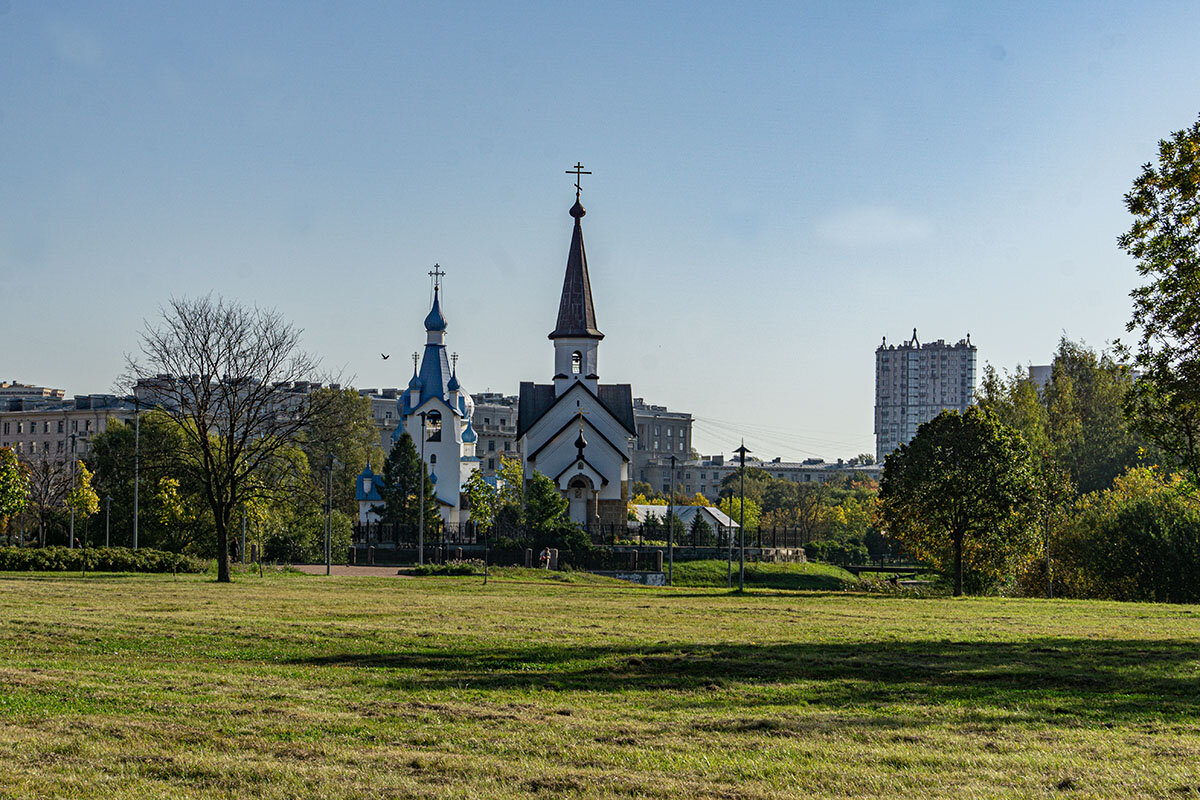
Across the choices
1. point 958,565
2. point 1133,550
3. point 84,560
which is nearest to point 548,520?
point 958,565

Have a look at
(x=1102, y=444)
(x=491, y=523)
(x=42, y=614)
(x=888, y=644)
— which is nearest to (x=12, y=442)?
(x=491, y=523)

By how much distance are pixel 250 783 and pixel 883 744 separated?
5.13 meters

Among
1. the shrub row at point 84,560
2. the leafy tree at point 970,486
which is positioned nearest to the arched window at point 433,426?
the shrub row at point 84,560

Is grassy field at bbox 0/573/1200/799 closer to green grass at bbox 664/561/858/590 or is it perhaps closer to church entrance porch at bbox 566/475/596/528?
green grass at bbox 664/561/858/590

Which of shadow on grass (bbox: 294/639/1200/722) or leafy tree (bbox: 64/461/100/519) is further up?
leafy tree (bbox: 64/461/100/519)

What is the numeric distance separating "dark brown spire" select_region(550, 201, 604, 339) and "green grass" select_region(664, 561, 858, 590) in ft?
66.5

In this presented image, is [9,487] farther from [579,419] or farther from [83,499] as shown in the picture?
[579,419]

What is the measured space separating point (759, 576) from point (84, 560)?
3000 centimetres

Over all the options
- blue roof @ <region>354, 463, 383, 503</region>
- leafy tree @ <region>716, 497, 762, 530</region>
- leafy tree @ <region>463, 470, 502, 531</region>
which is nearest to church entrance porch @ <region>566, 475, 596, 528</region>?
leafy tree @ <region>463, 470, 502, 531</region>

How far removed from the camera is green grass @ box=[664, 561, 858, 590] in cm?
5728

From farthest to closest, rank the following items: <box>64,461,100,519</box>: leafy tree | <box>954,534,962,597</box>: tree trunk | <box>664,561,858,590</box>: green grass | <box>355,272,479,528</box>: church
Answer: <box>355,272,479,528</box>: church < <box>664,561,858,590</box>: green grass < <box>64,461,100,519</box>: leafy tree < <box>954,534,962,597</box>: tree trunk

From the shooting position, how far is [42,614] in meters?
22.4

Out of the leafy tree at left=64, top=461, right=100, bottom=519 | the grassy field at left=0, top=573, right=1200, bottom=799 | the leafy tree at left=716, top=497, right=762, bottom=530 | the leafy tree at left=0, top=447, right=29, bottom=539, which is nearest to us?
the grassy field at left=0, top=573, right=1200, bottom=799

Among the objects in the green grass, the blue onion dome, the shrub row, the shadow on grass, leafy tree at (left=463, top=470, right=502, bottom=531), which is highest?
the blue onion dome
